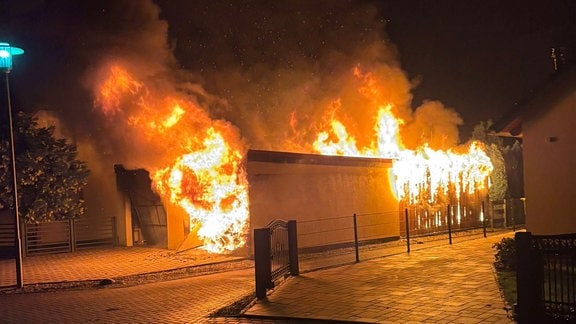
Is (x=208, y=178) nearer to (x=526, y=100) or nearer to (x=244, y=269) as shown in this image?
(x=244, y=269)

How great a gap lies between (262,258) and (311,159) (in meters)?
7.09

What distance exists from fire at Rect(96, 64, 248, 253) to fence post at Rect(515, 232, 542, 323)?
9771mm

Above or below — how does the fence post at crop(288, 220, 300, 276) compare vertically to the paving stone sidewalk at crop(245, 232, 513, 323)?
above

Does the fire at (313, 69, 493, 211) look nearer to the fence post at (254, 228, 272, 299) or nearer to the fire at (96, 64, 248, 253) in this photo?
the fire at (96, 64, 248, 253)

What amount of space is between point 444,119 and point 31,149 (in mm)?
18450

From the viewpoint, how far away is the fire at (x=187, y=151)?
16172 mm

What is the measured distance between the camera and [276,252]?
11.4 metres

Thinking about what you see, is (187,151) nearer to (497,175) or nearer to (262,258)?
(262,258)

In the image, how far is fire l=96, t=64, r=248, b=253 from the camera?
16.2 m

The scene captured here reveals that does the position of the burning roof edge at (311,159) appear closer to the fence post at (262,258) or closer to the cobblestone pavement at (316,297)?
the cobblestone pavement at (316,297)

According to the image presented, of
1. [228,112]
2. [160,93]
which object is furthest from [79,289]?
[228,112]

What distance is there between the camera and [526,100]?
1169cm

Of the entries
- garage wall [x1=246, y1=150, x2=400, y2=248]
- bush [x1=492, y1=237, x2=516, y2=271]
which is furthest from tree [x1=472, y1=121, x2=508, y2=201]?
bush [x1=492, y1=237, x2=516, y2=271]

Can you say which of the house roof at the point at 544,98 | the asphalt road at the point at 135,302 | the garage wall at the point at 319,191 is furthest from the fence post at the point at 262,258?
the house roof at the point at 544,98
